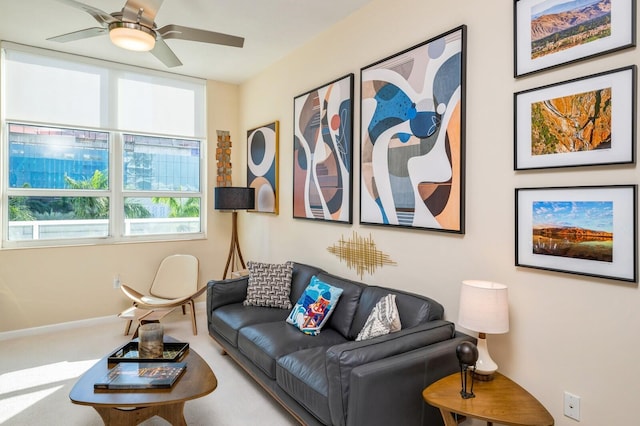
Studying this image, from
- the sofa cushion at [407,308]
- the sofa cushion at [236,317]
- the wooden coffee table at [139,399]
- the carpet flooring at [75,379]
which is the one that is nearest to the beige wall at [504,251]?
the sofa cushion at [407,308]

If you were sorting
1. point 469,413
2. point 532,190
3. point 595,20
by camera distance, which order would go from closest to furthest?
point 469,413
point 595,20
point 532,190

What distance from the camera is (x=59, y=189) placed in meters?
4.12

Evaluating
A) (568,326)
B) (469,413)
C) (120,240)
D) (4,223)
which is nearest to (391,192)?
(568,326)

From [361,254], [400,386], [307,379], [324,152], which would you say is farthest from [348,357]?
[324,152]

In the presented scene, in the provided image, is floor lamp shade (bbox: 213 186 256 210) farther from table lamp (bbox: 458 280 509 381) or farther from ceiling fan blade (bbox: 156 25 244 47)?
table lamp (bbox: 458 280 509 381)

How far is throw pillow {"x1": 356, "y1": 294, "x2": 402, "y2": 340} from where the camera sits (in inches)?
87.6

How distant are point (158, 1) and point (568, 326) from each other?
2891 millimetres

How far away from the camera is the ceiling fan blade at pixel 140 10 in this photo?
2262 mm

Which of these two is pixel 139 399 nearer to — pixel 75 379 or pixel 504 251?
pixel 75 379

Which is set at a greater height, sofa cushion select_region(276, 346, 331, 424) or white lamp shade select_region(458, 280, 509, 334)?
white lamp shade select_region(458, 280, 509, 334)

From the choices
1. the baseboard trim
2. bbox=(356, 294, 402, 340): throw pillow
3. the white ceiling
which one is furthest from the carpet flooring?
the white ceiling

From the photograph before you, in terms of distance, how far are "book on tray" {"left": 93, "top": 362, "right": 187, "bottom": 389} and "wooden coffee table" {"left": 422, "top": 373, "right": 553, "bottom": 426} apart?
134 centimetres

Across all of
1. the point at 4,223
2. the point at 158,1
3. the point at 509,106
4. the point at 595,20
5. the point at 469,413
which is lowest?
the point at 469,413

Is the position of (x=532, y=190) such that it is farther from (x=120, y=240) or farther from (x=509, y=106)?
(x=120, y=240)
